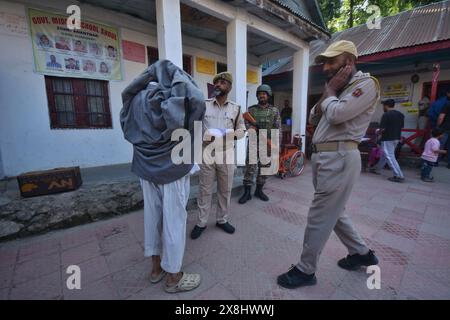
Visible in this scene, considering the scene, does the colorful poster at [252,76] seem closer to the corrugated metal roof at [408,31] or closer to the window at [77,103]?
the corrugated metal roof at [408,31]

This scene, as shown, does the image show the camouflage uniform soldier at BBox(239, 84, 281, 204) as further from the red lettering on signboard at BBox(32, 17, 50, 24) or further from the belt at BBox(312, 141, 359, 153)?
the red lettering on signboard at BBox(32, 17, 50, 24)

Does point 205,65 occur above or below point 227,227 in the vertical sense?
above

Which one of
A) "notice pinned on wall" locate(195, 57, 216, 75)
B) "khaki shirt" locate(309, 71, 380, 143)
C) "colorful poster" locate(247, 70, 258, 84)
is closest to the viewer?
"khaki shirt" locate(309, 71, 380, 143)

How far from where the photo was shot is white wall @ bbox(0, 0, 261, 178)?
3.69 metres

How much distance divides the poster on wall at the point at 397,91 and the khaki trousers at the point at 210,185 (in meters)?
8.36

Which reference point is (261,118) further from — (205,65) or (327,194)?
(205,65)

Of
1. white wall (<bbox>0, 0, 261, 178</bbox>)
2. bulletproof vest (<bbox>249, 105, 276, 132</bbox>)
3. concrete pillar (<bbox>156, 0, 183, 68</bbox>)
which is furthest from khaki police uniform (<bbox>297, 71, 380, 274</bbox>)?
white wall (<bbox>0, 0, 261, 178</bbox>)

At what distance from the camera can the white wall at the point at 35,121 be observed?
369 cm

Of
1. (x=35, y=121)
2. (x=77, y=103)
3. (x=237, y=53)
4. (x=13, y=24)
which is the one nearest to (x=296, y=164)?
(x=237, y=53)

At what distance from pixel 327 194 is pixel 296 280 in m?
0.78

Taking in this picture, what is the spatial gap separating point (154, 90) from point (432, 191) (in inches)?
215

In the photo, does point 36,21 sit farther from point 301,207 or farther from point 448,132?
point 448,132

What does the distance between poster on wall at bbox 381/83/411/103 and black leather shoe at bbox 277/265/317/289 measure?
28.7ft

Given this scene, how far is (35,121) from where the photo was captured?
13.0 feet
